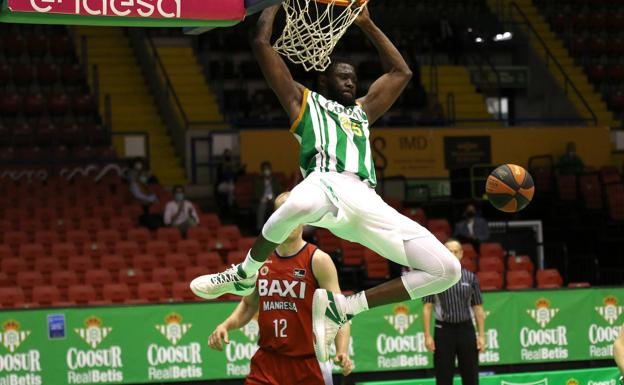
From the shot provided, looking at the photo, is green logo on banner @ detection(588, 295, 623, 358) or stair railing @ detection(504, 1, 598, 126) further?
stair railing @ detection(504, 1, 598, 126)

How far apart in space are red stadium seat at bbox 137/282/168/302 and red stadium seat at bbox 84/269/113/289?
1.78 ft

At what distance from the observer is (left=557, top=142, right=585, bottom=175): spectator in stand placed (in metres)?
22.1

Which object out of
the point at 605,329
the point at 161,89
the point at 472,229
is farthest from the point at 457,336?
the point at 161,89

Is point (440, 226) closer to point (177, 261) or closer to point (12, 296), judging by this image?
point (177, 261)

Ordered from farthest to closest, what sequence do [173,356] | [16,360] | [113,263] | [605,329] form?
[113,263] < [605,329] < [173,356] < [16,360]

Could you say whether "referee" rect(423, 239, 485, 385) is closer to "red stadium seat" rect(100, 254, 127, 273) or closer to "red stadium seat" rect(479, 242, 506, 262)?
"red stadium seat" rect(100, 254, 127, 273)

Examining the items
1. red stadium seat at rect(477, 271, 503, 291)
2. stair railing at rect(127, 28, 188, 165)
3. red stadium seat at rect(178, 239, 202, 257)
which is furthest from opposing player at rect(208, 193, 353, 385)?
stair railing at rect(127, 28, 188, 165)

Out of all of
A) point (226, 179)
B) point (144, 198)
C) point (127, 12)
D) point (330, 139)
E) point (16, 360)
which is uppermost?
point (226, 179)

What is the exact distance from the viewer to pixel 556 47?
27531mm

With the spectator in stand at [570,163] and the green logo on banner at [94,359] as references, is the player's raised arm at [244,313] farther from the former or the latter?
the spectator in stand at [570,163]

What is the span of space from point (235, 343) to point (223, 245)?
3752 mm

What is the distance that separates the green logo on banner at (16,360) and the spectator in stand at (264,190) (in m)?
6.51

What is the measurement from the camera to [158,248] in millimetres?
16297

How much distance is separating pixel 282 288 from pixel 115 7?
2.32 metres
